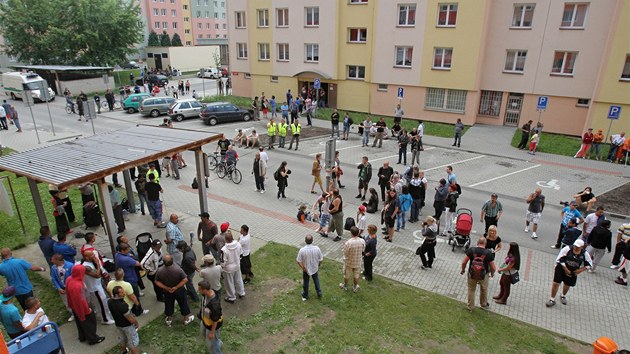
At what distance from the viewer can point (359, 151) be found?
2242 cm

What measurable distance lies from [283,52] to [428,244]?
93.0 ft

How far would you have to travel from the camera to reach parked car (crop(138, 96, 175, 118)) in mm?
30172

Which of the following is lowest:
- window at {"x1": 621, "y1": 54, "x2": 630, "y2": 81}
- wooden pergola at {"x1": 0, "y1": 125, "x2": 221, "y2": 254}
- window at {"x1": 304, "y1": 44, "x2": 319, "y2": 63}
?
wooden pergola at {"x1": 0, "y1": 125, "x2": 221, "y2": 254}

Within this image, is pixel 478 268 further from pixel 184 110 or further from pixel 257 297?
pixel 184 110

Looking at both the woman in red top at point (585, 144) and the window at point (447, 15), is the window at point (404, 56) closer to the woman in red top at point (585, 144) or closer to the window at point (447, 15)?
the window at point (447, 15)

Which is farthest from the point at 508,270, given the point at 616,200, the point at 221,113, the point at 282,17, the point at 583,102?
the point at 282,17

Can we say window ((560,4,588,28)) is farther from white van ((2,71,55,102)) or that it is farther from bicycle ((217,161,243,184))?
white van ((2,71,55,102))

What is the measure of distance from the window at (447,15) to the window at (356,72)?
6730 millimetres

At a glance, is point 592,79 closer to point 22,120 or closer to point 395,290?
point 395,290

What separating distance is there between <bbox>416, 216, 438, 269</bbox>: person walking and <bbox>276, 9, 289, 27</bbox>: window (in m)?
27.9

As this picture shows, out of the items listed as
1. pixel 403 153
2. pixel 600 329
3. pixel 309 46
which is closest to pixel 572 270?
pixel 600 329

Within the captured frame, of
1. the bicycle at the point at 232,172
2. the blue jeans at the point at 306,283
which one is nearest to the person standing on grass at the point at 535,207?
the blue jeans at the point at 306,283

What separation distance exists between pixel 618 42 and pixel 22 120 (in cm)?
3932

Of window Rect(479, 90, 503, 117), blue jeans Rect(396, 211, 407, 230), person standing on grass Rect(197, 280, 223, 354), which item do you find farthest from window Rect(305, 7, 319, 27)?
person standing on grass Rect(197, 280, 223, 354)
